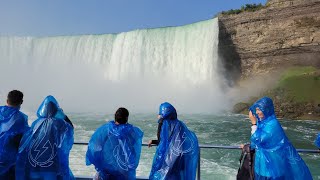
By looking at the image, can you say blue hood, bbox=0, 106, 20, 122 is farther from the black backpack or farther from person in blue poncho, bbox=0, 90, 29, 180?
the black backpack

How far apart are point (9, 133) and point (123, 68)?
1427 inches


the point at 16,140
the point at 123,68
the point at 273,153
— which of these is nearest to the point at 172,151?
the point at 273,153

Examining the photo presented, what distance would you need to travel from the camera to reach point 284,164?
352cm

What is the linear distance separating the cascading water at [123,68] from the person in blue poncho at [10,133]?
2872cm

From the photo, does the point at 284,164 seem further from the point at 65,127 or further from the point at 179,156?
the point at 65,127

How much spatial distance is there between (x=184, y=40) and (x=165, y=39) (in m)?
2.00

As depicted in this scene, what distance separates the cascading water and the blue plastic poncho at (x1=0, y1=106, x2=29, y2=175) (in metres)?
28.7

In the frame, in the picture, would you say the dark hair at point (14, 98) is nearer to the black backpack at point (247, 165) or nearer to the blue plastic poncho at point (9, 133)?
the blue plastic poncho at point (9, 133)

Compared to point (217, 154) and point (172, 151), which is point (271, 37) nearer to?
point (217, 154)

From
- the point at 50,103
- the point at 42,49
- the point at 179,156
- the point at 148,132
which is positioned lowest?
the point at 148,132

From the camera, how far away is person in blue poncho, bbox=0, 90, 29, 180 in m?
3.66

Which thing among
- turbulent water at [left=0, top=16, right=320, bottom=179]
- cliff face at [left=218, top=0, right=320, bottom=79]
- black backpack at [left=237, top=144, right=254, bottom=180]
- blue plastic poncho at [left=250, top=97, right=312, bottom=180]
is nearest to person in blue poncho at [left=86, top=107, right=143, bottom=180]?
black backpack at [left=237, top=144, right=254, bottom=180]

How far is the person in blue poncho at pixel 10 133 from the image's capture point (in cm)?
366

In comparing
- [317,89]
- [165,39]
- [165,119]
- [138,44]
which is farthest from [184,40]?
[165,119]
